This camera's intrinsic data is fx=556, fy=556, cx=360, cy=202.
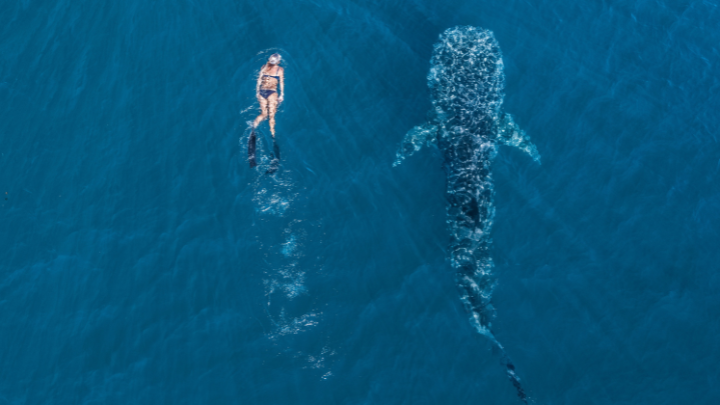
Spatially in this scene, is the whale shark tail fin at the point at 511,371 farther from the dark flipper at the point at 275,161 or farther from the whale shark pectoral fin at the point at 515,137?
the dark flipper at the point at 275,161

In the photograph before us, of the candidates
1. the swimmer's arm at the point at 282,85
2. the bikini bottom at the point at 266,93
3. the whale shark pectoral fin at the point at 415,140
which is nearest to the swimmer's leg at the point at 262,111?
the bikini bottom at the point at 266,93

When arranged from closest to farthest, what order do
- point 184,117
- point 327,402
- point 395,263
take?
point 327,402
point 395,263
point 184,117

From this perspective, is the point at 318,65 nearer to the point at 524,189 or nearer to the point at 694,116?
the point at 524,189

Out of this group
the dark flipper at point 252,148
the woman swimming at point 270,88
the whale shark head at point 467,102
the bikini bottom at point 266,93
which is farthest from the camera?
the bikini bottom at point 266,93

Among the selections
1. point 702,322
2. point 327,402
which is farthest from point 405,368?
point 702,322

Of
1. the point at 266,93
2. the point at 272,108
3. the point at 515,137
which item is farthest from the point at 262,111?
the point at 515,137

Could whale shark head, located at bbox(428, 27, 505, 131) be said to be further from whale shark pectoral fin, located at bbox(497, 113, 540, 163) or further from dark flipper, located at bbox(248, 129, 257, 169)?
dark flipper, located at bbox(248, 129, 257, 169)
